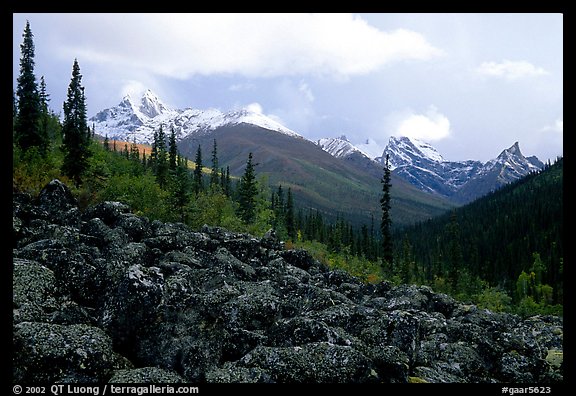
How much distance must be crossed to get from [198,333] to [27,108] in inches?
1918

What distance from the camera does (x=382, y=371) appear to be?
837cm

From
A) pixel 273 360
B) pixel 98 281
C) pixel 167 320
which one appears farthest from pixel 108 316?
pixel 273 360

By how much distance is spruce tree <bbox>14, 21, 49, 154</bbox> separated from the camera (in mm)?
44000

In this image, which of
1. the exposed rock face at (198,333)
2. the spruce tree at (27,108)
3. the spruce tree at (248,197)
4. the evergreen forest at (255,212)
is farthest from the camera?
the spruce tree at (248,197)

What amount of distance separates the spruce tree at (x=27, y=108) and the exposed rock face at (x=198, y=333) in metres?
35.3

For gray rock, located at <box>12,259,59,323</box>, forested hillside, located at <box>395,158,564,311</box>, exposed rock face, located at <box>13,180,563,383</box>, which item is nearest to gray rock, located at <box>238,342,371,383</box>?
exposed rock face, located at <box>13,180,563,383</box>

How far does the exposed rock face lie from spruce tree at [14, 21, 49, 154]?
1391 inches

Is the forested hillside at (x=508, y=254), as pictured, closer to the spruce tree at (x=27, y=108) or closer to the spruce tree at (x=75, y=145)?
the spruce tree at (x=75, y=145)

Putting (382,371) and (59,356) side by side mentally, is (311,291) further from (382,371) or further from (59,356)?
(59,356)

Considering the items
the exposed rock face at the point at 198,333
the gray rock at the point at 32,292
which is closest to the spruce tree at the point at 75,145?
the exposed rock face at the point at 198,333

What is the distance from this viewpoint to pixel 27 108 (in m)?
45.1

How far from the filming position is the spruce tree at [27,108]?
44.0 m

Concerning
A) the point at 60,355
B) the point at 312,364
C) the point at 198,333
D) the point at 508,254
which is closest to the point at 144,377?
the point at 60,355

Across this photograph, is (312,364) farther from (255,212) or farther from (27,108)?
(255,212)
